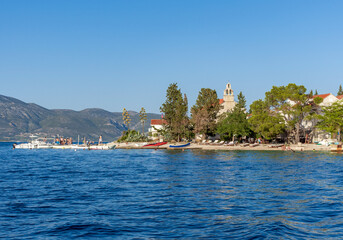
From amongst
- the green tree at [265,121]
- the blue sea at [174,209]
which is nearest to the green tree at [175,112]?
the green tree at [265,121]

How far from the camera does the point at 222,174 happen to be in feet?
129

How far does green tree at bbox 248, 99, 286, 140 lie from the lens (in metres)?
91.2

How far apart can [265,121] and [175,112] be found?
3165 cm

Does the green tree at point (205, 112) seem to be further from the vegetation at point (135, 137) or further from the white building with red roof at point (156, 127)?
the vegetation at point (135, 137)

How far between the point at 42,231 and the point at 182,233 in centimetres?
667

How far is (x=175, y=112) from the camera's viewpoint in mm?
114438

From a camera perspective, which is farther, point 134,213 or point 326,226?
point 134,213

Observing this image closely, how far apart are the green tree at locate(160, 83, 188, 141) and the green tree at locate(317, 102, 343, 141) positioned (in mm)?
40200

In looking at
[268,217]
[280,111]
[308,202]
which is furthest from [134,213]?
[280,111]

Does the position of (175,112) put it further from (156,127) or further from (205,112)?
(156,127)

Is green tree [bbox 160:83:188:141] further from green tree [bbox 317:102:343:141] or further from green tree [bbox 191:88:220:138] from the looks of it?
green tree [bbox 317:102:343:141]

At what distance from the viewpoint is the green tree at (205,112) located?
10725cm

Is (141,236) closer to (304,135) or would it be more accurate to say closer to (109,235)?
(109,235)

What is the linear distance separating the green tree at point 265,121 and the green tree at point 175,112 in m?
22.9
